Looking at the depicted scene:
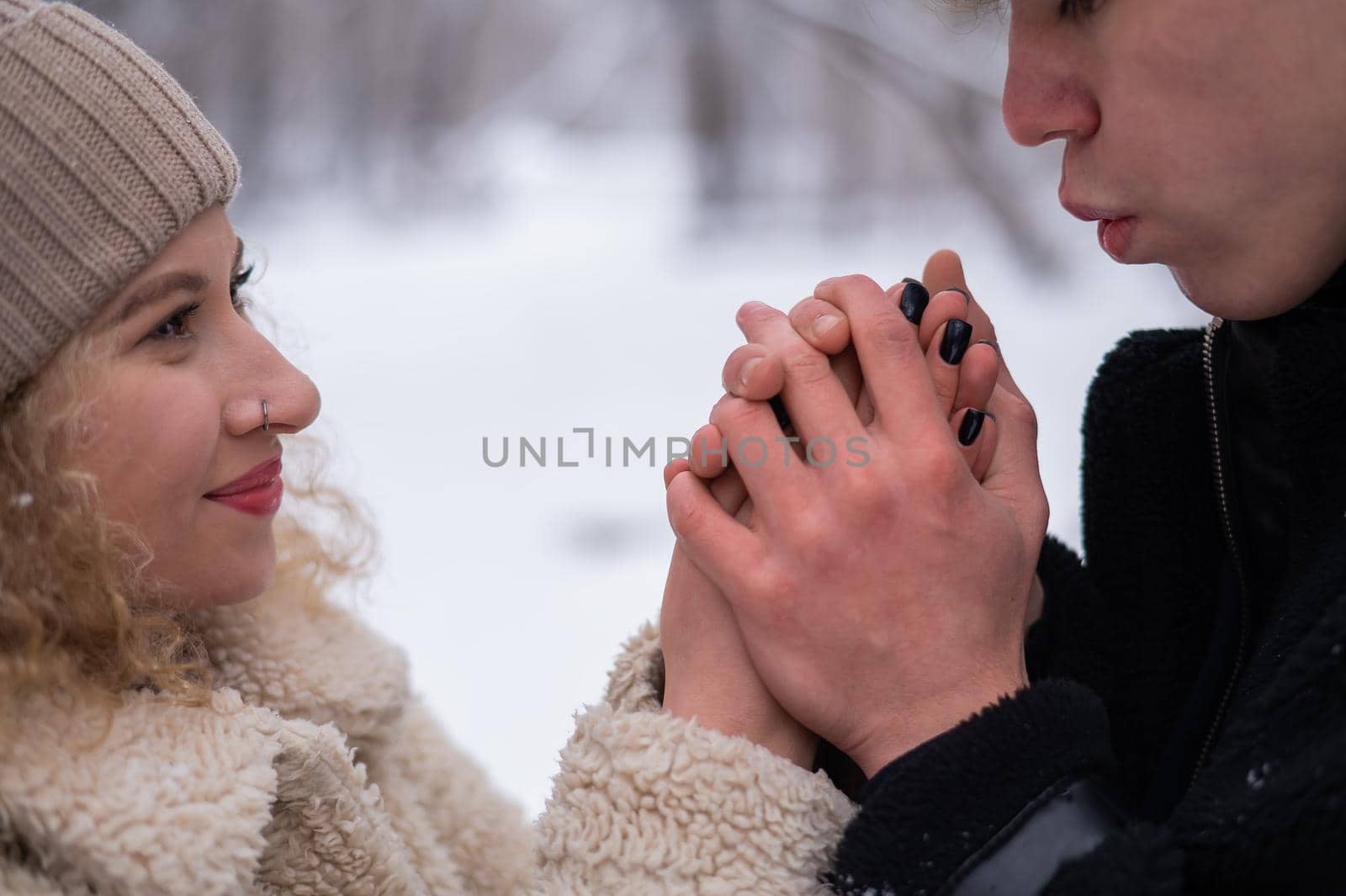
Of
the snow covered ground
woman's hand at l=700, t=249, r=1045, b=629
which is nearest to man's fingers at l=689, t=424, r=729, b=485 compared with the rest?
woman's hand at l=700, t=249, r=1045, b=629

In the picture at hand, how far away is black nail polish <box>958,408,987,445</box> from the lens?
738mm

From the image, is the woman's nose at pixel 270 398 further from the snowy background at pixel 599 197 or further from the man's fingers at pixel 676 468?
the snowy background at pixel 599 197

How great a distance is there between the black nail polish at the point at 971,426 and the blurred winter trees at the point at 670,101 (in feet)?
4.97

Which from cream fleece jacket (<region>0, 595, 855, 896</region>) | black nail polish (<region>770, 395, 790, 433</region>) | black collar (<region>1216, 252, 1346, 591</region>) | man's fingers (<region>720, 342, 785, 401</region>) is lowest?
cream fleece jacket (<region>0, 595, 855, 896</region>)

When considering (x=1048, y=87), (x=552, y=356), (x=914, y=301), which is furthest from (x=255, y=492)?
(x=552, y=356)

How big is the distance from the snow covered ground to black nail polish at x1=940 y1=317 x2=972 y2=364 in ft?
2.92

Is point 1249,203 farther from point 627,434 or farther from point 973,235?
point 973,235

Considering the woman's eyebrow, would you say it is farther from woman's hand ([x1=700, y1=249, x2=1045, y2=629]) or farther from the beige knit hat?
woman's hand ([x1=700, y1=249, x2=1045, y2=629])

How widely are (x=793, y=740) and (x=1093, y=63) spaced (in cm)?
43

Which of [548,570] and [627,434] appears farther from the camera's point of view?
[627,434]

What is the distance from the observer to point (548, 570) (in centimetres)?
170

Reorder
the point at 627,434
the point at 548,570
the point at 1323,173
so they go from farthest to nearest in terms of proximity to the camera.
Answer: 1. the point at 627,434
2. the point at 548,570
3. the point at 1323,173

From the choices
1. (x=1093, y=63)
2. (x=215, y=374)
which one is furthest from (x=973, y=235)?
(x=215, y=374)

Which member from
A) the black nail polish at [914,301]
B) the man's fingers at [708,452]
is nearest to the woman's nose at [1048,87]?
the black nail polish at [914,301]
